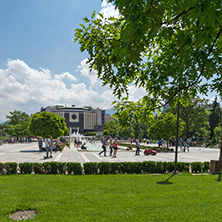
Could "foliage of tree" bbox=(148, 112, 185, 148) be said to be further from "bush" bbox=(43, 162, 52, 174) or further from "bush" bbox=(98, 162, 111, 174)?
"bush" bbox=(43, 162, 52, 174)

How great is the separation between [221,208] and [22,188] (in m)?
6.20

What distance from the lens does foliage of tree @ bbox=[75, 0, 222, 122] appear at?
2820 mm

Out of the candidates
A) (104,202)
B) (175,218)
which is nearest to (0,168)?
(104,202)

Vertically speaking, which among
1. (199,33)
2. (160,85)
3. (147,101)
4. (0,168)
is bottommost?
(0,168)

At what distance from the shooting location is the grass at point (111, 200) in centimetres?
485

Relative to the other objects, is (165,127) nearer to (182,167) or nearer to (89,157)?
(89,157)

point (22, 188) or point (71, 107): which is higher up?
point (71, 107)

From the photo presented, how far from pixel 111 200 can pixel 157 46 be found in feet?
15.0

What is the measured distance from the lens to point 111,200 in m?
5.88

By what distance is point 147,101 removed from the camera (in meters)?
5.57

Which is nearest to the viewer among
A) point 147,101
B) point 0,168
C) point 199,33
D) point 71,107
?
point 199,33

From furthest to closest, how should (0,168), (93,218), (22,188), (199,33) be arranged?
(0,168)
(22,188)
(93,218)
(199,33)

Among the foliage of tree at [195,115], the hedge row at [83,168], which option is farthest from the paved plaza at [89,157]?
the foliage of tree at [195,115]

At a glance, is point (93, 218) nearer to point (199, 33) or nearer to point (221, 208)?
point (221, 208)
